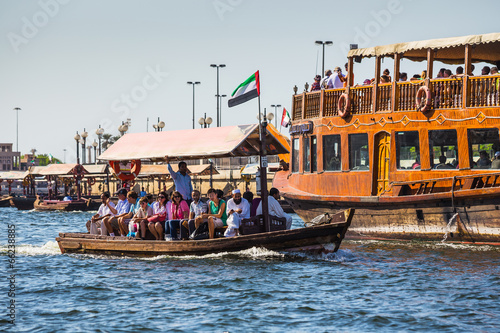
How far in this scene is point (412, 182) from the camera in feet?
56.4

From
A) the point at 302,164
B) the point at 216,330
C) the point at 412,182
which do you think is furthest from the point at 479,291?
the point at 302,164

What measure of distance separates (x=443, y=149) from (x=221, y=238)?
265 inches

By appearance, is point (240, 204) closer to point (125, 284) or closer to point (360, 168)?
point (125, 284)

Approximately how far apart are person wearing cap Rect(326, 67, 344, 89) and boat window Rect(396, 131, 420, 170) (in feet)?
9.41

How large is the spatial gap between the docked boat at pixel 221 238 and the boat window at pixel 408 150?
12.4 ft

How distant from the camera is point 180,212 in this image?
602 inches

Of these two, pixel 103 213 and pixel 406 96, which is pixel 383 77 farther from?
pixel 103 213

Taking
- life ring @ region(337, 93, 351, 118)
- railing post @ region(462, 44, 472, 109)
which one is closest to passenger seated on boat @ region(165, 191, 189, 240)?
life ring @ region(337, 93, 351, 118)

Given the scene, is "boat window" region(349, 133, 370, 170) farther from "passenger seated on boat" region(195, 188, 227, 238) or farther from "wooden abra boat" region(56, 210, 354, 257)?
"passenger seated on boat" region(195, 188, 227, 238)

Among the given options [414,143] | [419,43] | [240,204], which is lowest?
[240,204]

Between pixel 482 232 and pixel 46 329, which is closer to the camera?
pixel 46 329

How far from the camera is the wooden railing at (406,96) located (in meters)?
17.1

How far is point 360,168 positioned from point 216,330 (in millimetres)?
10543

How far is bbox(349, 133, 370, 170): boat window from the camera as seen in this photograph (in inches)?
747
